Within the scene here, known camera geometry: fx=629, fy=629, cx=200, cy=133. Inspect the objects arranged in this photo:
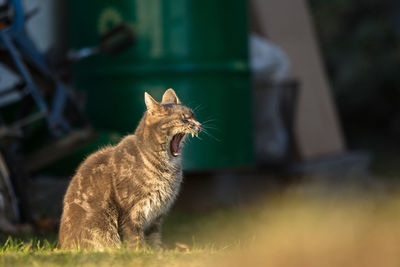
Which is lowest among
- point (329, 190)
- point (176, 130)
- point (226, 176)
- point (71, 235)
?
point (329, 190)

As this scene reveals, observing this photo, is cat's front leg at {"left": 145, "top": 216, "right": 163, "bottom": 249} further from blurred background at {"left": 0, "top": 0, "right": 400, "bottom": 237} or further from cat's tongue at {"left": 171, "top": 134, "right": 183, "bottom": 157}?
blurred background at {"left": 0, "top": 0, "right": 400, "bottom": 237}

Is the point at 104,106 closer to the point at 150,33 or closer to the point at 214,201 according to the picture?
the point at 150,33

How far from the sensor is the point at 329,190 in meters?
6.04

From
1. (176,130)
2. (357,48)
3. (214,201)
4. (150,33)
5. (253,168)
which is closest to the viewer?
(176,130)

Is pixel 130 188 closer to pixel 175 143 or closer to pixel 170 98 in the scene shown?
pixel 175 143

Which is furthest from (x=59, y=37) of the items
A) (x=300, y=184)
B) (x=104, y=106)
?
(x=300, y=184)

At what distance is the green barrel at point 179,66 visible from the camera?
4.79 m

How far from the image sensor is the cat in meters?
2.62

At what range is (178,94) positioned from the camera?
188 inches

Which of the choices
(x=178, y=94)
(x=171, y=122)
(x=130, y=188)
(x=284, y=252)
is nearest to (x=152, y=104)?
(x=171, y=122)

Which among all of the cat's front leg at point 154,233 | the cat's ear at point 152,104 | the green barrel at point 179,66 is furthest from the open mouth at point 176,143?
the green barrel at point 179,66

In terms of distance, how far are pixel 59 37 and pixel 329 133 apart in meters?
3.21

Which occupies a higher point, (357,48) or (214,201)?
(357,48)

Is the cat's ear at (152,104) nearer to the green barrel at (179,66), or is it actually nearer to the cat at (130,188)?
the cat at (130,188)
